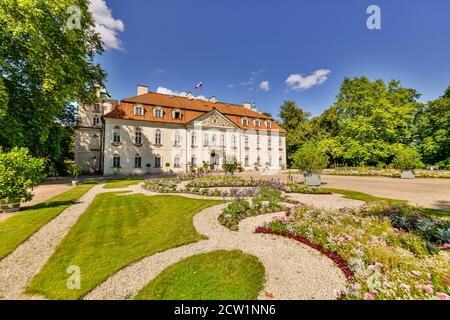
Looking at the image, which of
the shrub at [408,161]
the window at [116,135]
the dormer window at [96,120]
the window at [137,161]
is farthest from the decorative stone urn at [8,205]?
the shrub at [408,161]

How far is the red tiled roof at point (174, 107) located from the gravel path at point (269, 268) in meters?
27.5

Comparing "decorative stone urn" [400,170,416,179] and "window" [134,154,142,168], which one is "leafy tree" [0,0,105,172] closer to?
"window" [134,154,142,168]

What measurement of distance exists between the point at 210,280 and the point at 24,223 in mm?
7847

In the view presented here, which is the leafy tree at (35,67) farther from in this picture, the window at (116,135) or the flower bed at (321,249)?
the flower bed at (321,249)

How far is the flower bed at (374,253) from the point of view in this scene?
2.96m

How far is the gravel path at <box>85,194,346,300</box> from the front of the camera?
3.42 meters

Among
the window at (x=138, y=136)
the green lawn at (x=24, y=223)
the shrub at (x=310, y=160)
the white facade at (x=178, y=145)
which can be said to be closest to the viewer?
the green lawn at (x=24, y=223)

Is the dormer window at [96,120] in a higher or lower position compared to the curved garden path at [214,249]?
higher

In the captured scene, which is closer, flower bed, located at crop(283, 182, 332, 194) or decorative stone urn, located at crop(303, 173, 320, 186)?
flower bed, located at crop(283, 182, 332, 194)

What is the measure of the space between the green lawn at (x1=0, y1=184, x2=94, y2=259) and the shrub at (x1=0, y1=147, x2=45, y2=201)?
1.01 metres

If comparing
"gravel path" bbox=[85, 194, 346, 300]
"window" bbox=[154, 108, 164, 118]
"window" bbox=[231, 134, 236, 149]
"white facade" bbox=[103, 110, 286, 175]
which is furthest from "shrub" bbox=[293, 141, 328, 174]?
"window" bbox=[154, 108, 164, 118]

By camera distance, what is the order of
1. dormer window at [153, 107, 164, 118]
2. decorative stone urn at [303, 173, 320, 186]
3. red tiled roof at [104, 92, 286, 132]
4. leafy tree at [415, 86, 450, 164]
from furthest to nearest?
1. leafy tree at [415, 86, 450, 164]
2. dormer window at [153, 107, 164, 118]
3. red tiled roof at [104, 92, 286, 132]
4. decorative stone urn at [303, 173, 320, 186]

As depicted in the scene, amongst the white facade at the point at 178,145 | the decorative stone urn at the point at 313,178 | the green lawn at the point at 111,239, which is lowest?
the green lawn at the point at 111,239
